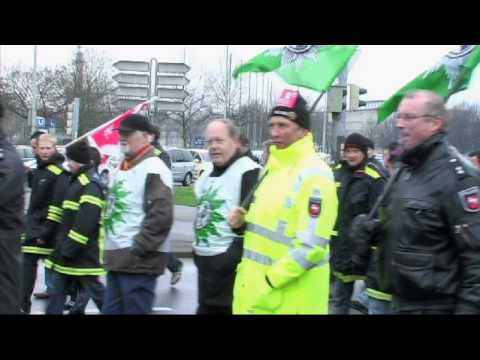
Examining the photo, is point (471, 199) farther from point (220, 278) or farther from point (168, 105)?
point (168, 105)

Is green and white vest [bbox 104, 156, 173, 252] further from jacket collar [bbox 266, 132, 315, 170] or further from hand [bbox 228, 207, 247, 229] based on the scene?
jacket collar [bbox 266, 132, 315, 170]

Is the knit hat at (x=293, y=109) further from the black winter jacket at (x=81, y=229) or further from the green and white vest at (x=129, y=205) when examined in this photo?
the black winter jacket at (x=81, y=229)

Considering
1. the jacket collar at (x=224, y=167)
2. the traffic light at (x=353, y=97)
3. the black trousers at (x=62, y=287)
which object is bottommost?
the black trousers at (x=62, y=287)

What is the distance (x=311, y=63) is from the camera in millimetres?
4629

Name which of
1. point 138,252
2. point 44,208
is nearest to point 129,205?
point 138,252

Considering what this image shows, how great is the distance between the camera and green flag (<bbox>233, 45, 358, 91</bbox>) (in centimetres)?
455

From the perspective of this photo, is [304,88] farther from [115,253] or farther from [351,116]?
[351,116]

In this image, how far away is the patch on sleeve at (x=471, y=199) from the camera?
10.6ft

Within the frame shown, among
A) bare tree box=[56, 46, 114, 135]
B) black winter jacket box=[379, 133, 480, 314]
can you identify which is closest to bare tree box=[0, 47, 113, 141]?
bare tree box=[56, 46, 114, 135]

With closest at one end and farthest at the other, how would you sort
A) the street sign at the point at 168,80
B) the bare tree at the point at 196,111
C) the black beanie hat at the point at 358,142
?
1. the black beanie hat at the point at 358,142
2. the street sign at the point at 168,80
3. the bare tree at the point at 196,111

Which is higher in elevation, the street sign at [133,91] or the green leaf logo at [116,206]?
the street sign at [133,91]

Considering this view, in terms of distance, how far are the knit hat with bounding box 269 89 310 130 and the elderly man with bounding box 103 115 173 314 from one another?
4.54 feet

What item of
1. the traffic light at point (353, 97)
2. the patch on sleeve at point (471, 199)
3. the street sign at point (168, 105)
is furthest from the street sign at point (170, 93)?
the patch on sleeve at point (471, 199)

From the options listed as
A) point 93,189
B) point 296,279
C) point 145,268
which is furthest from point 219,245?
point 93,189
